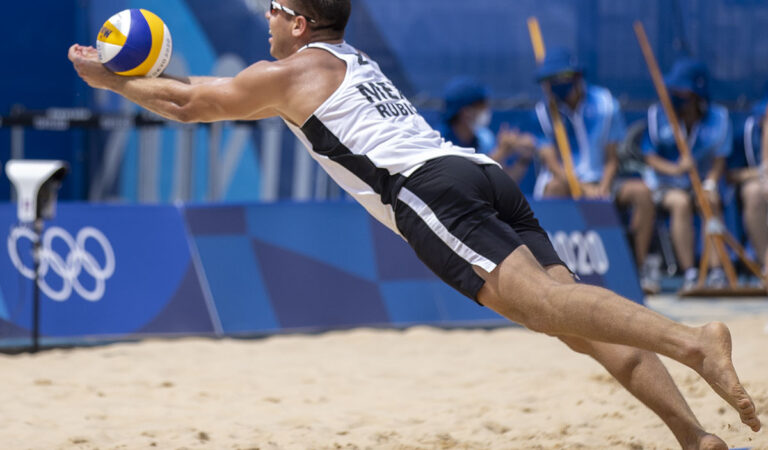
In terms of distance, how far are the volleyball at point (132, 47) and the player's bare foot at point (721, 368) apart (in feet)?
6.93

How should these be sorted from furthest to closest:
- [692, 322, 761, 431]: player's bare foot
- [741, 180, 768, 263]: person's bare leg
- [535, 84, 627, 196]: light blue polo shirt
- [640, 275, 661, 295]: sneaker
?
[741, 180, 768, 263]: person's bare leg < [535, 84, 627, 196]: light blue polo shirt < [640, 275, 661, 295]: sneaker < [692, 322, 761, 431]: player's bare foot

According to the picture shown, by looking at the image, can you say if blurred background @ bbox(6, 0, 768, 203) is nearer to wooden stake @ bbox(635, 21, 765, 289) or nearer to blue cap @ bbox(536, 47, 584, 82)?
wooden stake @ bbox(635, 21, 765, 289)

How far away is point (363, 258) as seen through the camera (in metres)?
6.99

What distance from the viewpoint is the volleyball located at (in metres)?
3.58

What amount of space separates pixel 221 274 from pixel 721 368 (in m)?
4.23

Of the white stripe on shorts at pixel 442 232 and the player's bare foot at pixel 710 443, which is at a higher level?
the white stripe on shorts at pixel 442 232

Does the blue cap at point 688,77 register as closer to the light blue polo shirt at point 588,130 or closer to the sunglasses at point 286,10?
the light blue polo shirt at point 588,130

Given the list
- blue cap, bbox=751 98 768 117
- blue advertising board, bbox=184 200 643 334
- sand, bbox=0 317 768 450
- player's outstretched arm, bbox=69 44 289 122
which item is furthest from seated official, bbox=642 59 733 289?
player's outstretched arm, bbox=69 44 289 122

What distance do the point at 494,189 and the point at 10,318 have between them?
160 inches

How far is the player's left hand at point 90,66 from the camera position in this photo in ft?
11.9

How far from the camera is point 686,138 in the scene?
973cm

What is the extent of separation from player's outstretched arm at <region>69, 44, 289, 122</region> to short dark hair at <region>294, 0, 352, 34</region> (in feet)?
0.96

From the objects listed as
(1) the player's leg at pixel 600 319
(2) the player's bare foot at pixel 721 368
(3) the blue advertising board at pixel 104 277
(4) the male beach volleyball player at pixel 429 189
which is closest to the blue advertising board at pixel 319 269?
(3) the blue advertising board at pixel 104 277

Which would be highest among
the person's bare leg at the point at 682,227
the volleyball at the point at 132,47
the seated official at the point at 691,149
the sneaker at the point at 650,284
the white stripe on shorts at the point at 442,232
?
the volleyball at the point at 132,47
